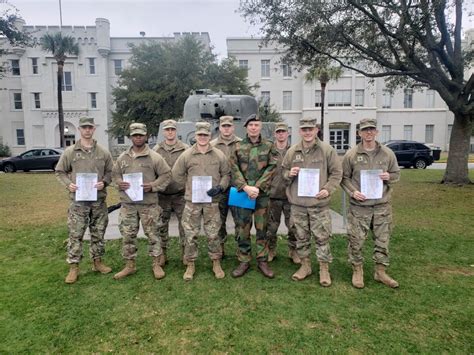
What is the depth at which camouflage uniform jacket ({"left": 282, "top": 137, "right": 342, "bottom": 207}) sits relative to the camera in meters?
4.63

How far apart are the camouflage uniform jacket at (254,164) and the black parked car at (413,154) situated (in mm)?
17811

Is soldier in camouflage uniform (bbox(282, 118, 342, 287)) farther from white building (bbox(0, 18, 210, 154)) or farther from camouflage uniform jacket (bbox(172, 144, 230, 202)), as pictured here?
white building (bbox(0, 18, 210, 154))

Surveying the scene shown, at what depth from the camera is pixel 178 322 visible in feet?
12.8

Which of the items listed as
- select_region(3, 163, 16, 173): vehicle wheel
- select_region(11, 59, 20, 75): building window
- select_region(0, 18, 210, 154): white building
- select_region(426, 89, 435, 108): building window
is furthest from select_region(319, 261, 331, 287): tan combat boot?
select_region(11, 59, 20, 75): building window

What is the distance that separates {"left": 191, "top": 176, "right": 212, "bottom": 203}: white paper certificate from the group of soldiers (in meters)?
0.01

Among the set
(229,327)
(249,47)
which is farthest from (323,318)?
(249,47)

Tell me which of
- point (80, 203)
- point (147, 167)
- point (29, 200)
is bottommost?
point (29, 200)

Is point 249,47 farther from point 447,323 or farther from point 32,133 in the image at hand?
point 447,323

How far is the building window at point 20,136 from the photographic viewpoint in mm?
36125

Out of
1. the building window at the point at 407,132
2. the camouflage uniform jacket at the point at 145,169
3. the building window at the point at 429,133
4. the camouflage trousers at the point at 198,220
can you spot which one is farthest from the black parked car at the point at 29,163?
the building window at the point at 429,133

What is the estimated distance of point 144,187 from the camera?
188 inches

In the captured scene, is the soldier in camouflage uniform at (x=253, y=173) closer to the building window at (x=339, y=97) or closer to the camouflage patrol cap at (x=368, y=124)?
the camouflage patrol cap at (x=368, y=124)

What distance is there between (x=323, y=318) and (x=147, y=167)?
106 inches

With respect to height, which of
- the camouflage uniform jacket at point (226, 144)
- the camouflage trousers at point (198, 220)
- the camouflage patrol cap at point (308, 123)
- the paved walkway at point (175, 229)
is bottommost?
the paved walkway at point (175, 229)
